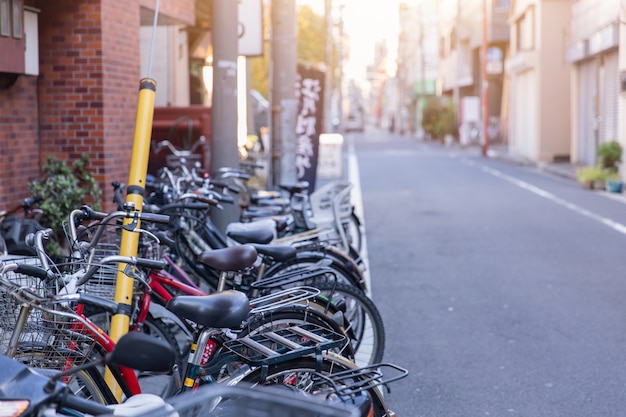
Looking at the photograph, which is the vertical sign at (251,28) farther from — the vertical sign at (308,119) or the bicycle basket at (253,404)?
the bicycle basket at (253,404)

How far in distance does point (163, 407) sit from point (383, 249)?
381 inches

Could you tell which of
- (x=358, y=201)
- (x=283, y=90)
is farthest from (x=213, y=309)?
(x=358, y=201)

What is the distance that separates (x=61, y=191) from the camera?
8242 millimetres

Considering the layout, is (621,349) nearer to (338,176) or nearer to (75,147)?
(75,147)

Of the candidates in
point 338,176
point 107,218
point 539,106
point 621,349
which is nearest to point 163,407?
point 107,218

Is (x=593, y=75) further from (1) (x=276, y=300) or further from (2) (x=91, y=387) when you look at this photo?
(2) (x=91, y=387)

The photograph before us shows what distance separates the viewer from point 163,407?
2.57 metres

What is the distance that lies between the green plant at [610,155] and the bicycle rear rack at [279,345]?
1942 centimetres

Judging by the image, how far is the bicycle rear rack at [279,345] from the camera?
151 inches

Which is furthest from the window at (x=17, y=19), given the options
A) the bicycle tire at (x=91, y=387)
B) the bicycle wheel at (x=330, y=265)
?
the bicycle tire at (x=91, y=387)

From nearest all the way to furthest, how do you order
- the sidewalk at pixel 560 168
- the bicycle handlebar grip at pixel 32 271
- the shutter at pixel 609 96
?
the bicycle handlebar grip at pixel 32 271, the sidewalk at pixel 560 168, the shutter at pixel 609 96

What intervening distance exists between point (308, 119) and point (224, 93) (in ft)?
26.1

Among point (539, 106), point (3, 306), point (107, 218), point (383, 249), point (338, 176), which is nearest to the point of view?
point (3, 306)

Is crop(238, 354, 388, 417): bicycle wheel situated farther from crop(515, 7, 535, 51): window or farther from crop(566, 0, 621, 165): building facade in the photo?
crop(515, 7, 535, 51): window
